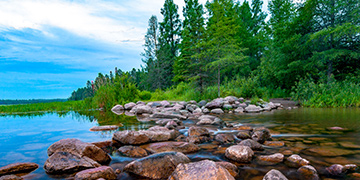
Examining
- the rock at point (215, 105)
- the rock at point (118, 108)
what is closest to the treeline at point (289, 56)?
the rock at point (118, 108)

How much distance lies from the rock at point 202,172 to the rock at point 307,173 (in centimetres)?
101

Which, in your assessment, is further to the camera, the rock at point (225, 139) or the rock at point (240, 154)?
the rock at point (225, 139)

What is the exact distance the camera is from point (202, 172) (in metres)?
2.04

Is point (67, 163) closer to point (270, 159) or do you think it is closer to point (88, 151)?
point (88, 151)

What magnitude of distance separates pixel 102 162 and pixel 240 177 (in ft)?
6.57

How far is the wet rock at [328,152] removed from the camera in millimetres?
3138

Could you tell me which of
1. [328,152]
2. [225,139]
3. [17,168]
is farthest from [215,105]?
[17,168]

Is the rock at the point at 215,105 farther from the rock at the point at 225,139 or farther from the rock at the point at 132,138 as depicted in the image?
the rock at the point at 132,138

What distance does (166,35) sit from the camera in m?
31.5

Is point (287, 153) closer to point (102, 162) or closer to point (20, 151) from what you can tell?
point (102, 162)

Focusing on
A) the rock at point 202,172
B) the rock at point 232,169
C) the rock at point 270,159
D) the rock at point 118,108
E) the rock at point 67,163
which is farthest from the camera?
the rock at point 118,108

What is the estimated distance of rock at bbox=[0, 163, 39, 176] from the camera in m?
2.62

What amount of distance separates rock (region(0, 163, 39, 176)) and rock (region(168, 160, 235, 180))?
2110 millimetres

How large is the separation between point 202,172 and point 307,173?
1403mm
